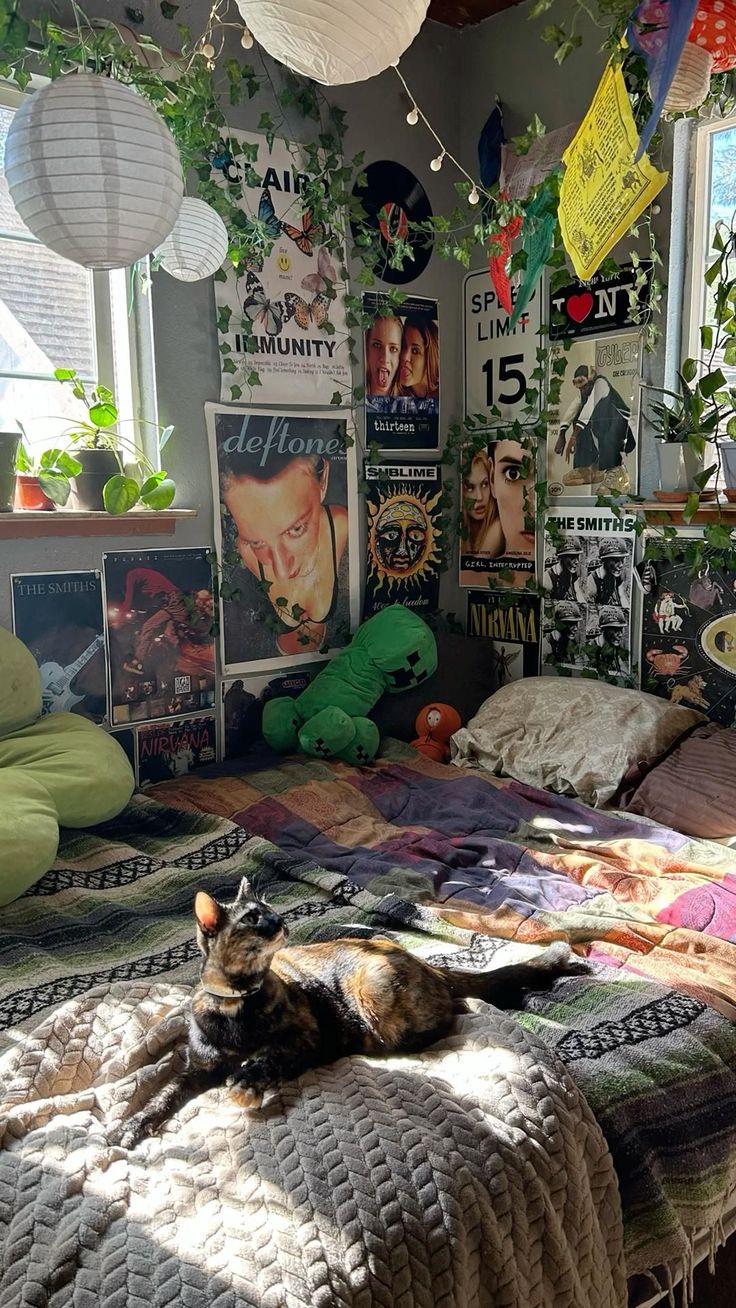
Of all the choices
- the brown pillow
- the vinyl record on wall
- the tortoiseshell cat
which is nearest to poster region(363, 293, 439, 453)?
the vinyl record on wall

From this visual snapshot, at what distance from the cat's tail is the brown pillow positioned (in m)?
0.81

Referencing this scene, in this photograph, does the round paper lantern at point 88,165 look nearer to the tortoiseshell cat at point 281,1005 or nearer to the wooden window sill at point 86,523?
the wooden window sill at point 86,523

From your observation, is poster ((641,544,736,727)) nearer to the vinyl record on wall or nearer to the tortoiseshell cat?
the vinyl record on wall

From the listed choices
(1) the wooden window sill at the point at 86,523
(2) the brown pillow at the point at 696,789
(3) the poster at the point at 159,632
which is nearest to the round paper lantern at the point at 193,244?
(1) the wooden window sill at the point at 86,523

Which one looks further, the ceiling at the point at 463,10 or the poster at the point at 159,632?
the ceiling at the point at 463,10

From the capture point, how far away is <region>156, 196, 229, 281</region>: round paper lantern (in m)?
2.43

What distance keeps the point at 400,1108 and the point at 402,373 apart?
105 inches

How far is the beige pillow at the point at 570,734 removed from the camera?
2629mm

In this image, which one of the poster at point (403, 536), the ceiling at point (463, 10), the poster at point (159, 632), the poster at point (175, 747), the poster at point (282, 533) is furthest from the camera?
the poster at point (403, 536)

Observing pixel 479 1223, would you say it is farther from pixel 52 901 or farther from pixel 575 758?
pixel 575 758

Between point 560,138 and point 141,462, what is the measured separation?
1.69 metres

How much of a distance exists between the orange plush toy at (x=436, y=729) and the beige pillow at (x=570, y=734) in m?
0.13

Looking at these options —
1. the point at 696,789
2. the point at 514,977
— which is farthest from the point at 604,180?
the point at 514,977

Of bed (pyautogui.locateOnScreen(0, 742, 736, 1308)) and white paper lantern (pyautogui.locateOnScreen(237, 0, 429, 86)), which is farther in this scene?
white paper lantern (pyautogui.locateOnScreen(237, 0, 429, 86))
